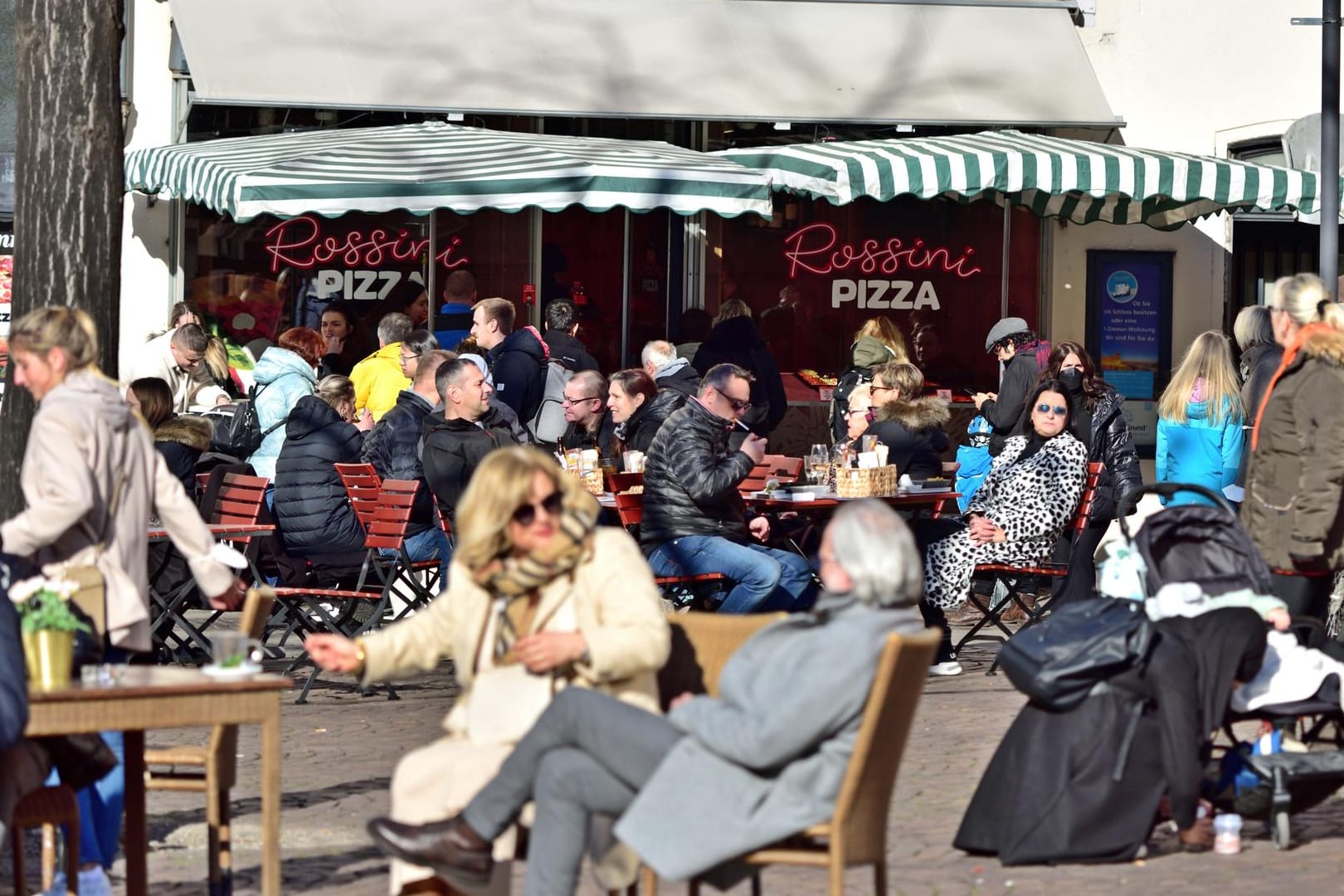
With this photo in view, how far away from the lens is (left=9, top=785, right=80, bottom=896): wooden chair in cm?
570

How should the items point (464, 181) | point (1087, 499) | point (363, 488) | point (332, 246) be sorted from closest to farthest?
point (363, 488) < point (1087, 499) < point (464, 181) < point (332, 246)

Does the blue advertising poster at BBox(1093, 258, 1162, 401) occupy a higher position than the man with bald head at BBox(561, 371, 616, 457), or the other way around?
the blue advertising poster at BBox(1093, 258, 1162, 401)

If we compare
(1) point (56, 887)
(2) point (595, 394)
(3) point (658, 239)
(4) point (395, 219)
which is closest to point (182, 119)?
(4) point (395, 219)

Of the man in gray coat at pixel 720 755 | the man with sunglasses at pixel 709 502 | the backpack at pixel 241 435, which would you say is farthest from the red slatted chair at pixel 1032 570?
the man in gray coat at pixel 720 755

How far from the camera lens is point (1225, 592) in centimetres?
738

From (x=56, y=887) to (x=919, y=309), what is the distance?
12.8 meters

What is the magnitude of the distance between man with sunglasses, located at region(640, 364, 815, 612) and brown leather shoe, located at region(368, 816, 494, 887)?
5.25 metres

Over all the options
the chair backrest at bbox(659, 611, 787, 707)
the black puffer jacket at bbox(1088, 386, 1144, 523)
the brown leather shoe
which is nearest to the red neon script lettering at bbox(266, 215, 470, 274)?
the black puffer jacket at bbox(1088, 386, 1144, 523)

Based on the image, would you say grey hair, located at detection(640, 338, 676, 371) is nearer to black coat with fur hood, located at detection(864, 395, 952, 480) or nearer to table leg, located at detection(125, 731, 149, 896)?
black coat with fur hood, located at detection(864, 395, 952, 480)

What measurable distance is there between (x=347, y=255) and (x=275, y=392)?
12.1 ft

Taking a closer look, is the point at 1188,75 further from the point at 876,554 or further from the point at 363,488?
the point at 876,554

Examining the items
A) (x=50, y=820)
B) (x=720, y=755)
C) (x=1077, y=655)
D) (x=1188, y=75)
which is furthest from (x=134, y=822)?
(x=1188, y=75)

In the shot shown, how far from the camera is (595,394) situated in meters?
13.0

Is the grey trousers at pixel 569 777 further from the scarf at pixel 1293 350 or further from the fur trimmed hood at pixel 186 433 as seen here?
the fur trimmed hood at pixel 186 433
